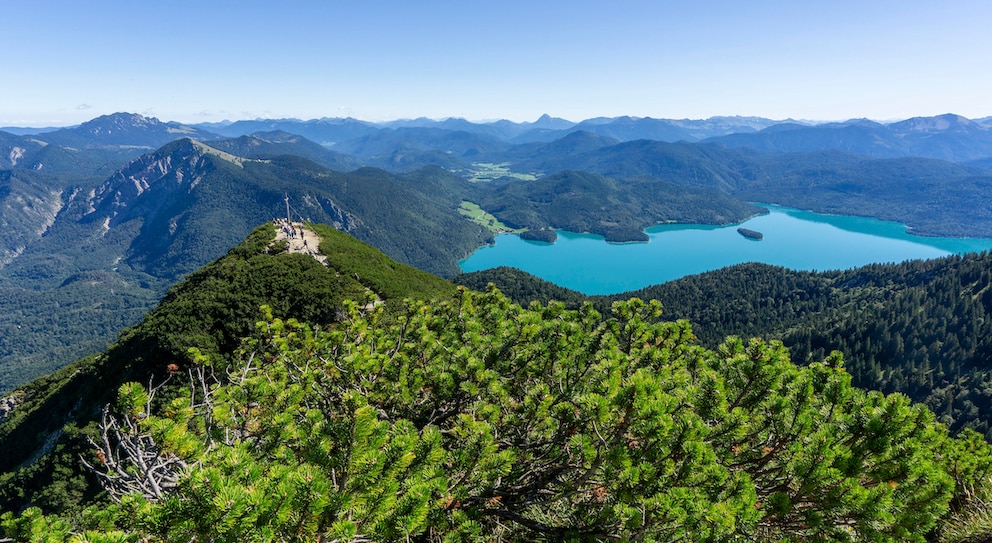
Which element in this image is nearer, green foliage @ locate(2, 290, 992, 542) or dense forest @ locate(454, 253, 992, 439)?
green foliage @ locate(2, 290, 992, 542)

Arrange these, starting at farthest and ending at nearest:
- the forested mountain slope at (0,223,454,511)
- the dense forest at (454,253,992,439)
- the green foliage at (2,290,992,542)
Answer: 1. the dense forest at (454,253,992,439)
2. the forested mountain slope at (0,223,454,511)
3. the green foliage at (2,290,992,542)

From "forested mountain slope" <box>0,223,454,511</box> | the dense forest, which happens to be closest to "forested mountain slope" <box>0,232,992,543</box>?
"forested mountain slope" <box>0,223,454,511</box>

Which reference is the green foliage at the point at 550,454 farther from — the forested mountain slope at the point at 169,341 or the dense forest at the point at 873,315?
the dense forest at the point at 873,315

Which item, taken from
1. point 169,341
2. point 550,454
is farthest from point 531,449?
point 169,341

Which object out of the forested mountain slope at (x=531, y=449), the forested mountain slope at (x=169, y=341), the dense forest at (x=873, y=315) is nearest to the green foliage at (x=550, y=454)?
the forested mountain slope at (x=531, y=449)

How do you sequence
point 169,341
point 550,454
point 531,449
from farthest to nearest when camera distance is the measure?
point 169,341 → point 531,449 → point 550,454

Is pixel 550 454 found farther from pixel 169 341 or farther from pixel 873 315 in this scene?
pixel 873 315

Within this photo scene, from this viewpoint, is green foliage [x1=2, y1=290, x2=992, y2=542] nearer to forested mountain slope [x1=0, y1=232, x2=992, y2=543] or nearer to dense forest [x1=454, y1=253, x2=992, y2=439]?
forested mountain slope [x1=0, y1=232, x2=992, y2=543]

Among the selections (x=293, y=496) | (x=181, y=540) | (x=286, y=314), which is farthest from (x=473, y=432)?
(x=286, y=314)
